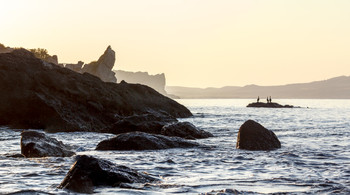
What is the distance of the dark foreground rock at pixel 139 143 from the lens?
1711 centimetres

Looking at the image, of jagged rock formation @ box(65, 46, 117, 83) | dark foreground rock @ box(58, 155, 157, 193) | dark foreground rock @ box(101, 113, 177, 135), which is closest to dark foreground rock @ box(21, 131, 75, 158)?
dark foreground rock @ box(58, 155, 157, 193)

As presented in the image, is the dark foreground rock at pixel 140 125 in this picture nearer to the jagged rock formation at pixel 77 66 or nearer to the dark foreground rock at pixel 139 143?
the dark foreground rock at pixel 139 143

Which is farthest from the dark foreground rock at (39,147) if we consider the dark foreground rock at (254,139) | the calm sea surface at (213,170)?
the dark foreground rock at (254,139)

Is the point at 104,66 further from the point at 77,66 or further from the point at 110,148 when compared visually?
the point at 110,148

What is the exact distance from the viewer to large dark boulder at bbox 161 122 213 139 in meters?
22.3

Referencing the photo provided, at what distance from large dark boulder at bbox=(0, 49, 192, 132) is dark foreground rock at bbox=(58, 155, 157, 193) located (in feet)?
61.4

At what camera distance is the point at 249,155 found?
15234mm

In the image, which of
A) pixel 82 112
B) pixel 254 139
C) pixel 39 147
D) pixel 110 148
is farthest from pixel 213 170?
pixel 82 112

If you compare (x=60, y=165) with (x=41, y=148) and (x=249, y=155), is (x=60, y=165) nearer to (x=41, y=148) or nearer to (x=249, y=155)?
(x=41, y=148)

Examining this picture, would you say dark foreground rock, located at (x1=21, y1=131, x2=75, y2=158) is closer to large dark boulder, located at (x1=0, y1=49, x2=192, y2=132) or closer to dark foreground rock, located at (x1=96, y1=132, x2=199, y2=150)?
dark foreground rock, located at (x1=96, y1=132, x2=199, y2=150)

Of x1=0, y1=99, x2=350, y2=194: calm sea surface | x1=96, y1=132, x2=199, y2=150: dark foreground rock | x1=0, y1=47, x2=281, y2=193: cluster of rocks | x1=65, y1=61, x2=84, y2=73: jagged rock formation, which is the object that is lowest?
x1=0, y1=99, x2=350, y2=194: calm sea surface

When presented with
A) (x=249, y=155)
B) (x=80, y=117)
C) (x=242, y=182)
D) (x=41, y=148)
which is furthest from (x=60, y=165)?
(x=80, y=117)

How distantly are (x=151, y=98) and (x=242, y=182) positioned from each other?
33.3 metres

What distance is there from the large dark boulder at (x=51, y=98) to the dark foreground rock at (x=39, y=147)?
41.4ft
